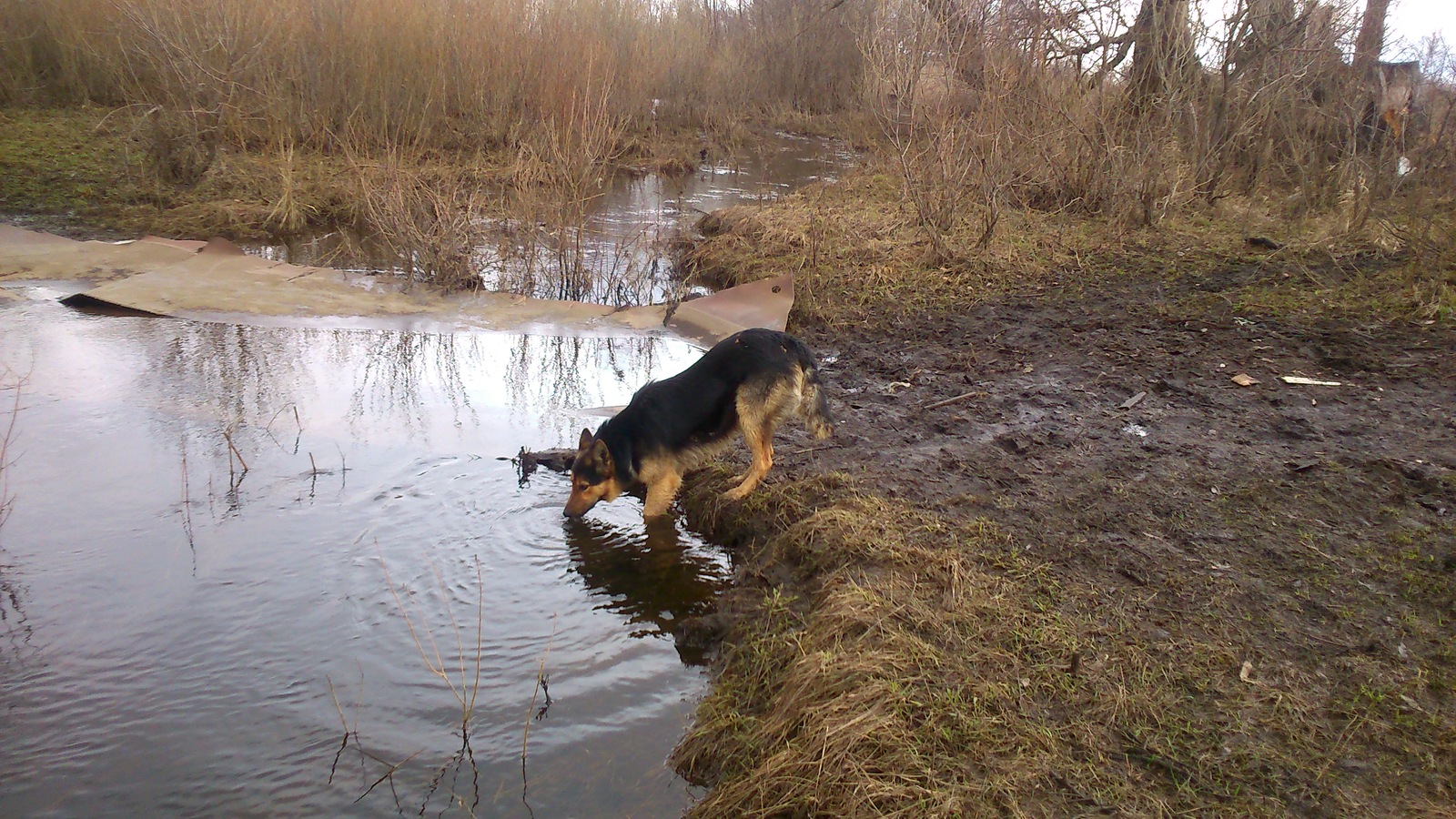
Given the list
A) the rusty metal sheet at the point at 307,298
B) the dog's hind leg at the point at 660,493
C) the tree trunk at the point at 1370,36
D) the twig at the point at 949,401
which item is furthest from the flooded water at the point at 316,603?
the tree trunk at the point at 1370,36

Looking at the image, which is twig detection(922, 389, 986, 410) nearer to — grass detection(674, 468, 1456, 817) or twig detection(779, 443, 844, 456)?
twig detection(779, 443, 844, 456)

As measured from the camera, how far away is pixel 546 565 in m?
4.64

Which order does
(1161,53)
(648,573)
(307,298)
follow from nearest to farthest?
(648,573), (307,298), (1161,53)

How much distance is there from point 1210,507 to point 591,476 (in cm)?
337

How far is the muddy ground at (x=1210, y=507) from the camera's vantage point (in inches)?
113

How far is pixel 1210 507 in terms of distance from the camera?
450cm

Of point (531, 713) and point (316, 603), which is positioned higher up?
point (316, 603)

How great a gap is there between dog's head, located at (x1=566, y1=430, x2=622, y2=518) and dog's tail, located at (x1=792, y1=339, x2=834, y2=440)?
1.21m

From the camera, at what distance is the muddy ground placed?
113 inches

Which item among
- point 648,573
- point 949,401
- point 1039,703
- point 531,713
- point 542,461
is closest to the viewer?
point 1039,703

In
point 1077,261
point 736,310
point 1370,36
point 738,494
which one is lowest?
point 738,494

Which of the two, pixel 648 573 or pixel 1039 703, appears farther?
pixel 648 573

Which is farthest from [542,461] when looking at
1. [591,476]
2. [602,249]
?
[602,249]

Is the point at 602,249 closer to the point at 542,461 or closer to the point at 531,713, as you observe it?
the point at 542,461
